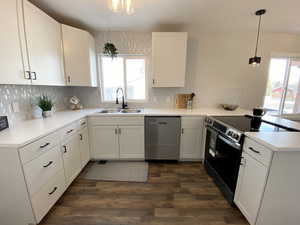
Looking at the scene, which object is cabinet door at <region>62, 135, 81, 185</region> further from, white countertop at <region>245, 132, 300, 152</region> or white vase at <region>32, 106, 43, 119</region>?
white countertop at <region>245, 132, 300, 152</region>

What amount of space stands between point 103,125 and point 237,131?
6.55 ft

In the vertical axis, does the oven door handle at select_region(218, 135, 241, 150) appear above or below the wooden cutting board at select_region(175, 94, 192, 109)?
below

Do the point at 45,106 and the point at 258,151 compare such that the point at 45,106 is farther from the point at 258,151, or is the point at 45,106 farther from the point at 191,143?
the point at 258,151

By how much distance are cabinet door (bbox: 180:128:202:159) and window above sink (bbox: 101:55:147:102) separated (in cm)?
118

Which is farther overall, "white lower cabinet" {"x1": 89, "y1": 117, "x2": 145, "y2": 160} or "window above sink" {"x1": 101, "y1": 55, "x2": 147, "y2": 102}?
"window above sink" {"x1": 101, "y1": 55, "x2": 147, "y2": 102}

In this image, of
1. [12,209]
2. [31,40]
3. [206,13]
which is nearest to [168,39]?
[206,13]

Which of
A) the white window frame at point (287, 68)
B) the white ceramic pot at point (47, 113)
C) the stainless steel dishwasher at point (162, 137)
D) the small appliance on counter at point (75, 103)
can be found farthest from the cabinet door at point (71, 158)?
the white window frame at point (287, 68)

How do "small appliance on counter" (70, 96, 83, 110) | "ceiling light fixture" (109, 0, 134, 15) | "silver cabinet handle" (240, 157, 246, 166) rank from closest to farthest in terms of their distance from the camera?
1. "ceiling light fixture" (109, 0, 134, 15)
2. "silver cabinet handle" (240, 157, 246, 166)
3. "small appliance on counter" (70, 96, 83, 110)

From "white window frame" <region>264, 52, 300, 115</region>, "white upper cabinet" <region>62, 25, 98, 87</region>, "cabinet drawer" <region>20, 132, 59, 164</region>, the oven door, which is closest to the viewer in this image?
"cabinet drawer" <region>20, 132, 59, 164</region>

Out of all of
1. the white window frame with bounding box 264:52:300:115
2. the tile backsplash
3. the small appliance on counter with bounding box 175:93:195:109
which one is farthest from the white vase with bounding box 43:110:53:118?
the white window frame with bounding box 264:52:300:115

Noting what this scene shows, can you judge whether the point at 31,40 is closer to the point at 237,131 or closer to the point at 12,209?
the point at 12,209

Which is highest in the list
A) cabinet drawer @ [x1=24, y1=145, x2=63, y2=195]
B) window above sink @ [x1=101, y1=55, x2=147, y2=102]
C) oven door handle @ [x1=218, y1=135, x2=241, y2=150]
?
window above sink @ [x1=101, y1=55, x2=147, y2=102]

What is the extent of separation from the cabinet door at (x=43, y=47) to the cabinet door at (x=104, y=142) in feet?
3.34

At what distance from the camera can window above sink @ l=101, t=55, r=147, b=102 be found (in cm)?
292
